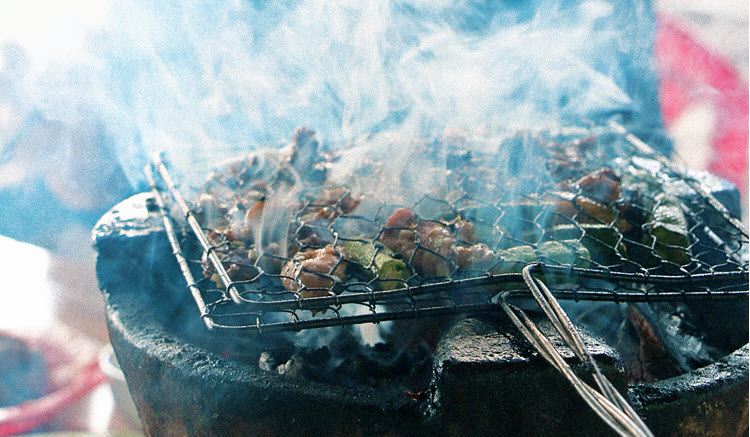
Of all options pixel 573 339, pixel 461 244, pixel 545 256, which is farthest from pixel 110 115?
pixel 573 339

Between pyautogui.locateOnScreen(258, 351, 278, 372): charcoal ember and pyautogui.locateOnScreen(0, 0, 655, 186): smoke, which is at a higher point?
pyautogui.locateOnScreen(0, 0, 655, 186): smoke

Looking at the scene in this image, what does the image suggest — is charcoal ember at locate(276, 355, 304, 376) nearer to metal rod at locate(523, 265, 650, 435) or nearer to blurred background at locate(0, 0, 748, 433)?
metal rod at locate(523, 265, 650, 435)

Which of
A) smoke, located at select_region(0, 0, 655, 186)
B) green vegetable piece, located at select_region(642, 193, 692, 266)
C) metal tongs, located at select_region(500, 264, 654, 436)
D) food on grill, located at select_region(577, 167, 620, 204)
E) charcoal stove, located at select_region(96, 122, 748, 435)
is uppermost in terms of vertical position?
smoke, located at select_region(0, 0, 655, 186)

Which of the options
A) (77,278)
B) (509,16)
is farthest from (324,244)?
(509,16)

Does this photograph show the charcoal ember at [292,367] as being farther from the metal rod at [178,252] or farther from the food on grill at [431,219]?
the metal rod at [178,252]

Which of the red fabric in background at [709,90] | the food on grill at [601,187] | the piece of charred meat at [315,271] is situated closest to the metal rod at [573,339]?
the piece of charred meat at [315,271]

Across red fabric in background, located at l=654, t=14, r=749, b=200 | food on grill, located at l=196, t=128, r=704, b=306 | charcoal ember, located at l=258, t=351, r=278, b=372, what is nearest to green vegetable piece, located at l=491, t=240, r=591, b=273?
food on grill, located at l=196, t=128, r=704, b=306

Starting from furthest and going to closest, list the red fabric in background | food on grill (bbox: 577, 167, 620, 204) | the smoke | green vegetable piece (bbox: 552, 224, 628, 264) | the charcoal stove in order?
the red fabric in background, the smoke, food on grill (bbox: 577, 167, 620, 204), green vegetable piece (bbox: 552, 224, 628, 264), the charcoal stove
